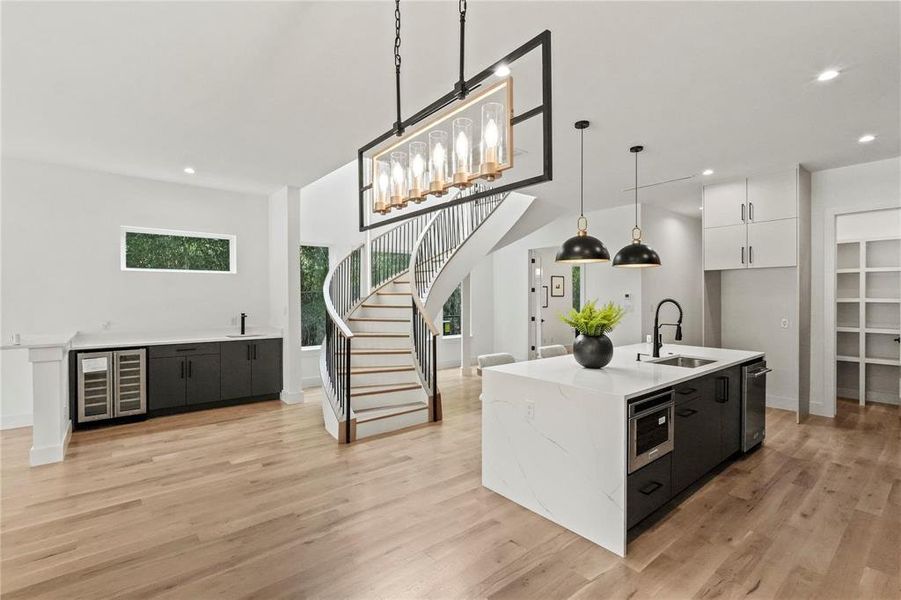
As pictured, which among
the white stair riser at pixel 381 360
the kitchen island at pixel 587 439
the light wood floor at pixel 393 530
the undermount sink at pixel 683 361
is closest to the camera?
the light wood floor at pixel 393 530

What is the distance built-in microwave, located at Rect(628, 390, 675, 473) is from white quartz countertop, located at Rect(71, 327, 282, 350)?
479 centimetres

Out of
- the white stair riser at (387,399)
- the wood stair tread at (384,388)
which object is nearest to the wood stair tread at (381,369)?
the wood stair tread at (384,388)

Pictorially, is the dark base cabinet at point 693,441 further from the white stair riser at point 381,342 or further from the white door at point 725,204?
the white stair riser at point 381,342

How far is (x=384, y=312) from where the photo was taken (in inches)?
247

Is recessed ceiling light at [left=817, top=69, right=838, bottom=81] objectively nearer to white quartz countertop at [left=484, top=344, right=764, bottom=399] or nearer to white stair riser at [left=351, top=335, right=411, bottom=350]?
white quartz countertop at [left=484, top=344, right=764, bottom=399]

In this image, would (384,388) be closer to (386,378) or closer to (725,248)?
(386,378)

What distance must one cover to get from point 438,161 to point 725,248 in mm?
5229

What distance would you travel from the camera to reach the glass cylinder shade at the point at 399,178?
192 cm

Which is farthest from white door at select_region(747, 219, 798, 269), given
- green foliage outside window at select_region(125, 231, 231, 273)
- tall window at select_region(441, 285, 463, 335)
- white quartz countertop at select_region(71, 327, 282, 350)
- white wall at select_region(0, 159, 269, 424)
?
green foliage outside window at select_region(125, 231, 231, 273)

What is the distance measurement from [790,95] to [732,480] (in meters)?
2.88

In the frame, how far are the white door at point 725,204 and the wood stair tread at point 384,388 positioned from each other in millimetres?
4374

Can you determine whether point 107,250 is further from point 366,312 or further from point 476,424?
point 476,424

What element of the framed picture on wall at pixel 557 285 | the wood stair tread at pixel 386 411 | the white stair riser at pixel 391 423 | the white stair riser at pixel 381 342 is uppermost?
the framed picture on wall at pixel 557 285

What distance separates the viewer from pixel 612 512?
7.90 ft
